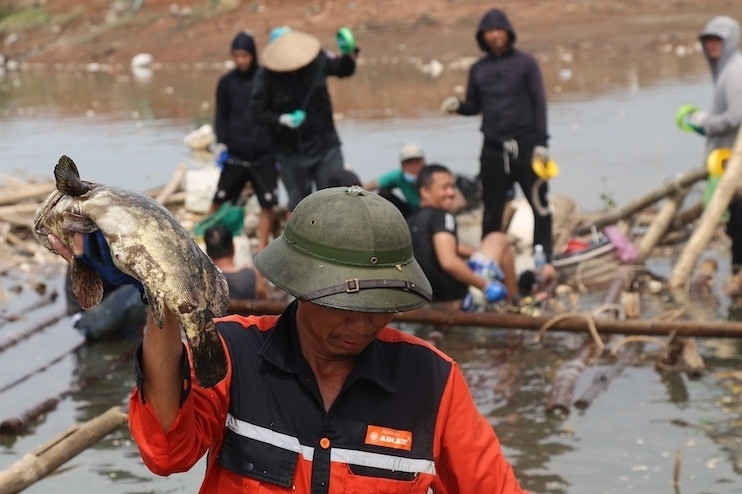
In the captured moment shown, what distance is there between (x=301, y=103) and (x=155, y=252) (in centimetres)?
727

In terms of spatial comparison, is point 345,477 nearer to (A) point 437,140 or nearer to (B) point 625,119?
(A) point 437,140

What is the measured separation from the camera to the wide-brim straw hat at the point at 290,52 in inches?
380

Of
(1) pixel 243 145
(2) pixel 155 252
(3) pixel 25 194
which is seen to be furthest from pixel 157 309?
(3) pixel 25 194

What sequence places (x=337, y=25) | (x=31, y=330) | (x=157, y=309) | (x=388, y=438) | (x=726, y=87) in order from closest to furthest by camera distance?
(x=157, y=309)
(x=388, y=438)
(x=31, y=330)
(x=726, y=87)
(x=337, y=25)

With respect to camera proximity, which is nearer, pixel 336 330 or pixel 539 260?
pixel 336 330

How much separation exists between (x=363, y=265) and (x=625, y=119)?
15.0 meters

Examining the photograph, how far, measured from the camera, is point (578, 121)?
17.5 meters

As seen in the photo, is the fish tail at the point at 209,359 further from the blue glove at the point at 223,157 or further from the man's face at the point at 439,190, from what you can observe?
the blue glove at the point at 223,157

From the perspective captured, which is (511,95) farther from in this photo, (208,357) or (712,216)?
(208,357)

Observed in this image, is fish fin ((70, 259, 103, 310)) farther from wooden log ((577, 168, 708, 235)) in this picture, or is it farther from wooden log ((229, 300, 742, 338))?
wooden log ((577, 168, 708, 235))

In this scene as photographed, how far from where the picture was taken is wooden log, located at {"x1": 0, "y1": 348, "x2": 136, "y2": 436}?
6.37m

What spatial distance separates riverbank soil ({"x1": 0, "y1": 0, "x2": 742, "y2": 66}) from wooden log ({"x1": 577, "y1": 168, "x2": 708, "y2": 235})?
1820 cm

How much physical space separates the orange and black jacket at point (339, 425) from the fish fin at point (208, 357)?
13cm

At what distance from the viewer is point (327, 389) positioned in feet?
9.89
